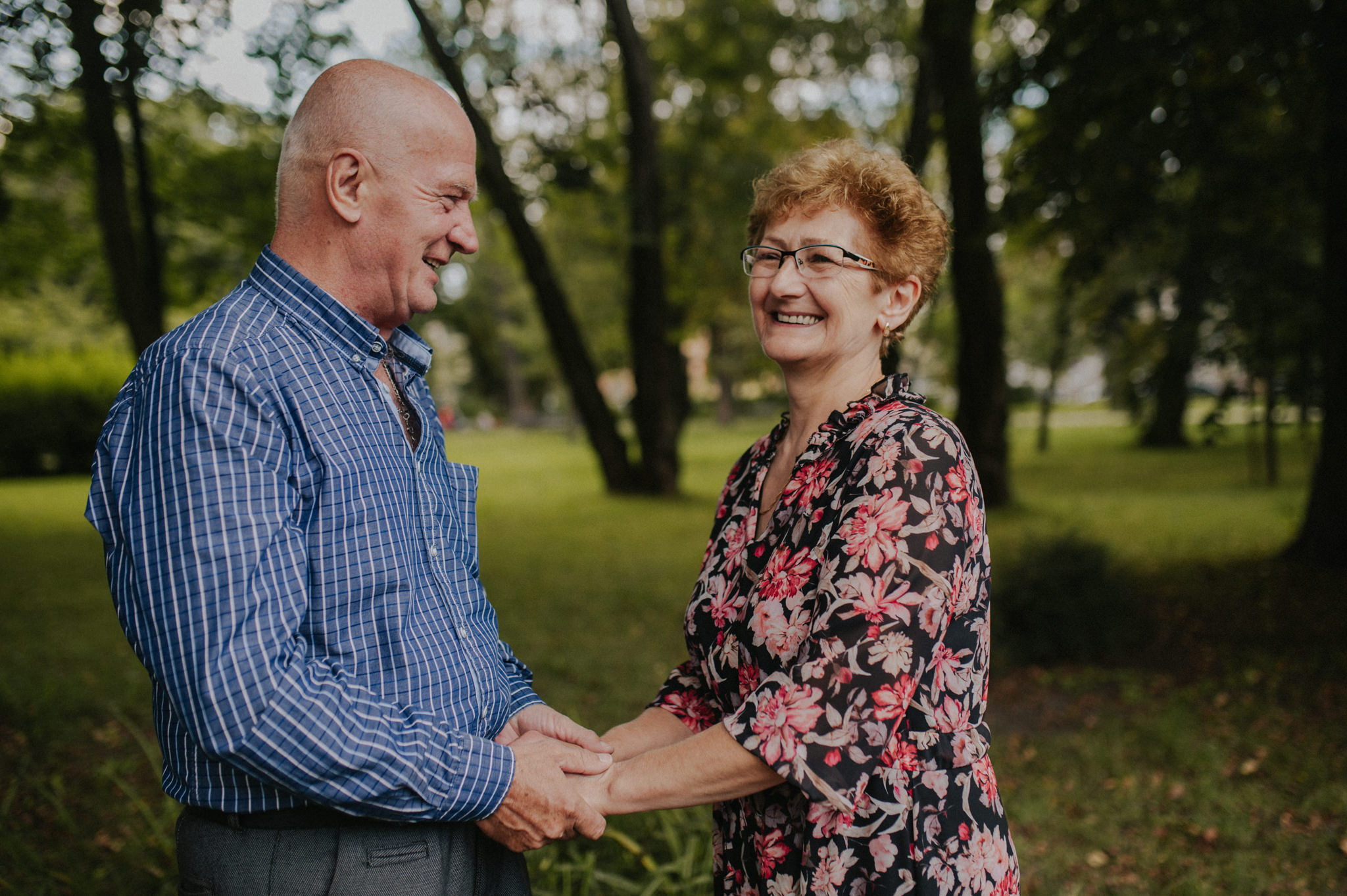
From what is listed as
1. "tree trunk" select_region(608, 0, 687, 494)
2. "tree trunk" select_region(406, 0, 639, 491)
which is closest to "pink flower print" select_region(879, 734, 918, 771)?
"tree trunk" select_region(406, 0, 639, 491)

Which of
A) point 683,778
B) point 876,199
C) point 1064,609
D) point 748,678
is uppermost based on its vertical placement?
point 876,199

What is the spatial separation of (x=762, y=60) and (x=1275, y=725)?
44.8 ft

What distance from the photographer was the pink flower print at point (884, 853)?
1.72 meters

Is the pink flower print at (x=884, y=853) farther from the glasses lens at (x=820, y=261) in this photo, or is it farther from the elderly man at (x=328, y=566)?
the glasses lens at (x=820, y=261)

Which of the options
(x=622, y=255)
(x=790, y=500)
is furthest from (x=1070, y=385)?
(x=790, y=500)

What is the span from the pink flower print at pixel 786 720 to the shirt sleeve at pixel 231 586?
0.61 metres

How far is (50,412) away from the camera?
2172cm

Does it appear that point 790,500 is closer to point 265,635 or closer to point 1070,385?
point 265,635

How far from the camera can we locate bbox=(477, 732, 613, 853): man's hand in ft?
5.61

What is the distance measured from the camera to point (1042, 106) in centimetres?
748

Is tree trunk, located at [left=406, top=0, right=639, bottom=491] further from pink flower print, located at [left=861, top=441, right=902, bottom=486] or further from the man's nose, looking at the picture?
pink flower print, located at [left=861, top=441, right=902, bottom=486]

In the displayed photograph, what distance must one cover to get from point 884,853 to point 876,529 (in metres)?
0.64

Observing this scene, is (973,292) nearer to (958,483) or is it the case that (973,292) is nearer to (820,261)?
(820,261)

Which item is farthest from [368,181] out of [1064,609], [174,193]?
[174,193]
